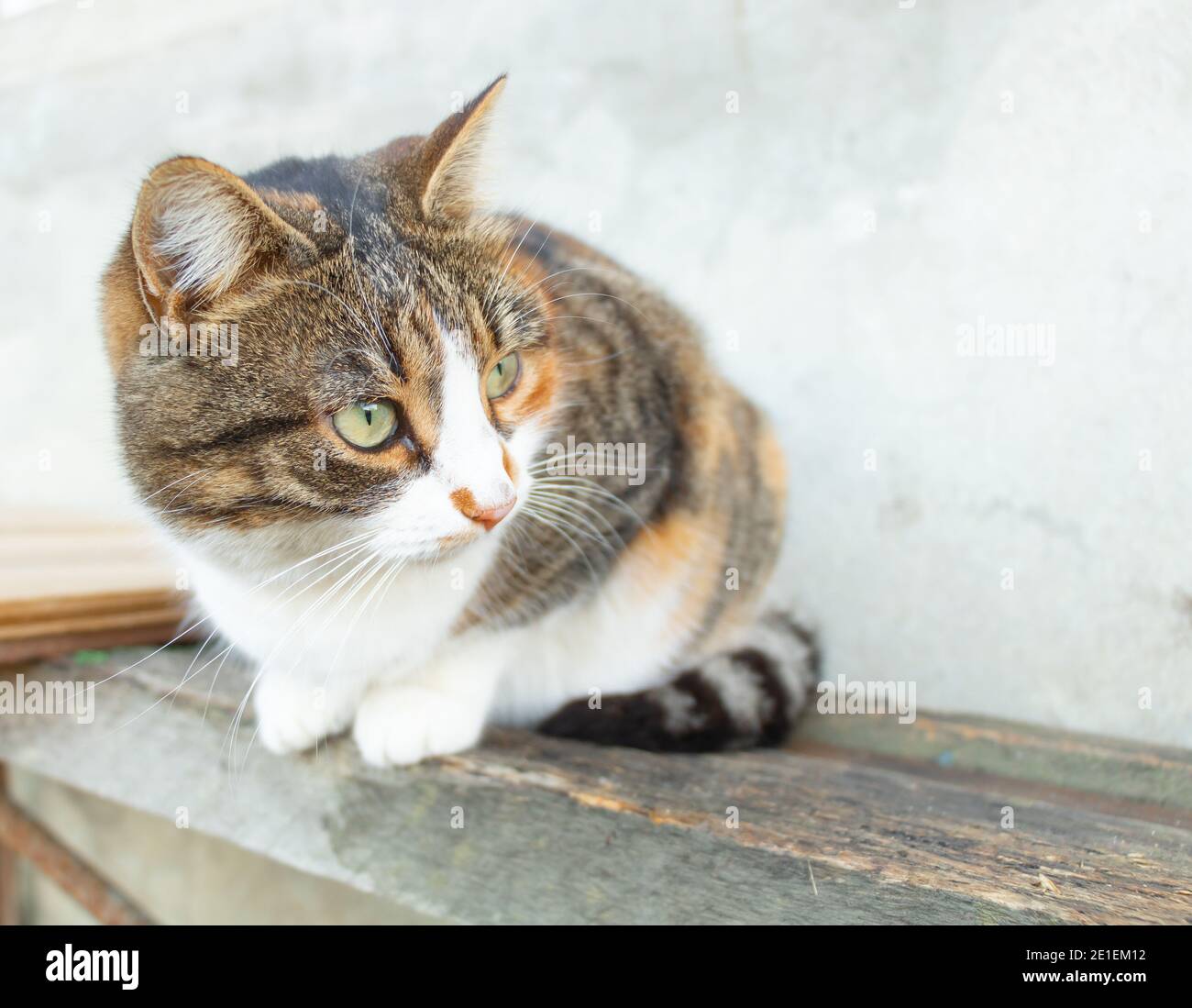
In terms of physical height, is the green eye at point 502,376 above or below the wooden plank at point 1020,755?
above

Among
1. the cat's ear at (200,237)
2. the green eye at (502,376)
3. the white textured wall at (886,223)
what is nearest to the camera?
the cat's ear at (200,237)

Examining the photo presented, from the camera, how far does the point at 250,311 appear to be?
45.8 inches

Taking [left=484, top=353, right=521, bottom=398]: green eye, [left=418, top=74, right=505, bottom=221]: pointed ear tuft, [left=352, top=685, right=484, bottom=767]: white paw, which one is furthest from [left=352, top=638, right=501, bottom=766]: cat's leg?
[left=418, top=74, right=505, bottom=221]: pointed ear tuft

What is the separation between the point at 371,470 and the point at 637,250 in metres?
1.52

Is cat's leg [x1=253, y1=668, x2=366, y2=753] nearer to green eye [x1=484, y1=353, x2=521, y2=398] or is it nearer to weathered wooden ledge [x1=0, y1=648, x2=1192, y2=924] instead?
weathered wooden ledge [x1=0, y1=648, x2=1192, y2=924]

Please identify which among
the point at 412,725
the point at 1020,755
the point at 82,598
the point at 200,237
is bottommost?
the point at 1020,755

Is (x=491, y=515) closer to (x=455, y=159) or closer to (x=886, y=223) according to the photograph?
(x=455, y=159)

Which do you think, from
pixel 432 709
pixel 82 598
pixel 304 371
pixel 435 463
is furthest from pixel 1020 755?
pixel 82 598

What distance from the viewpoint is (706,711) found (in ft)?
5.12

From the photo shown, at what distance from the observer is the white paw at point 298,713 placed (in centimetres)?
151

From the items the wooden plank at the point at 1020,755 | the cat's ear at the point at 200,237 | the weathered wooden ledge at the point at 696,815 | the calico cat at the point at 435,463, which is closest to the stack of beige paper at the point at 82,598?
the weathered wooden ledge at the point at 696,815

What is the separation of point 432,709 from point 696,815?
45 cm

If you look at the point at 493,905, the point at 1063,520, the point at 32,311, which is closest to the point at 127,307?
the point at 493,905

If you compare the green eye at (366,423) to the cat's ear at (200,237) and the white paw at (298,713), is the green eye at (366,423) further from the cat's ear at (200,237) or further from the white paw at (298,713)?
the white paw at (298,713)
